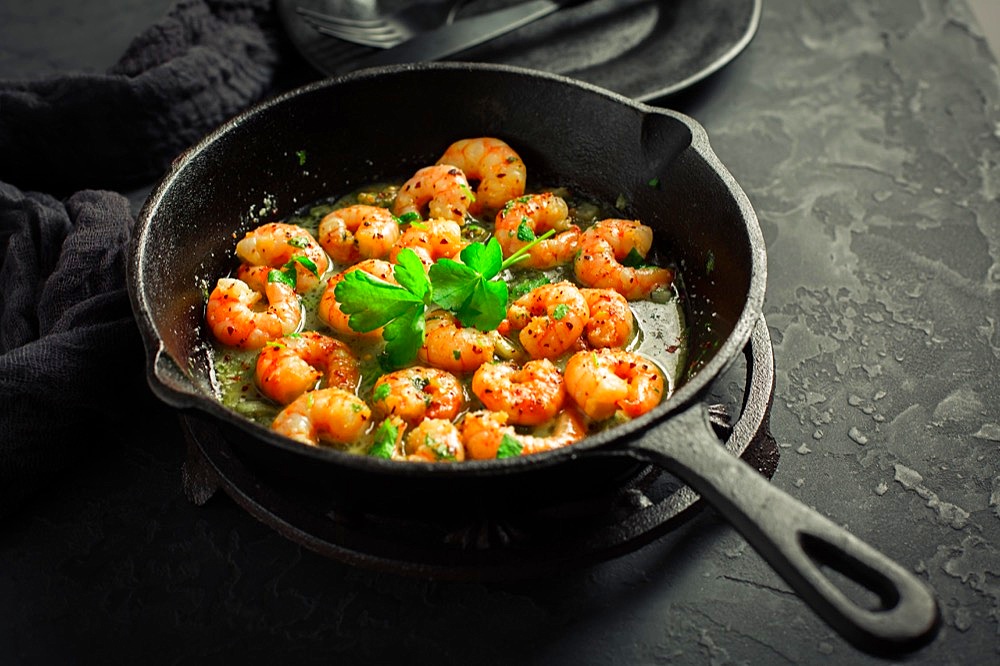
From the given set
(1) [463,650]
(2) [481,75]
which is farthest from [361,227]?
(1) [463,650]

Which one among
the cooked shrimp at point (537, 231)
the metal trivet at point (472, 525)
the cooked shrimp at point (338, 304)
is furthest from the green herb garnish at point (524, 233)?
the metal trivet at point (472, 525)

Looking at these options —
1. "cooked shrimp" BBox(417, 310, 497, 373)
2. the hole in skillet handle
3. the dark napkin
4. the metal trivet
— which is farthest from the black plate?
the hole in skillet handle

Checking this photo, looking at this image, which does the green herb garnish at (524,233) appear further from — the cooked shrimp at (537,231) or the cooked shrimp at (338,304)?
the cooked shrimp at (338,304)

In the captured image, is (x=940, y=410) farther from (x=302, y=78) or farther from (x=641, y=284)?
(x=302, y=78)

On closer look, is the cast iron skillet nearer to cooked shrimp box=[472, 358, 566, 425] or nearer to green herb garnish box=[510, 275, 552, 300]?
cooked shrimp box=[472, 358, 566, 425]

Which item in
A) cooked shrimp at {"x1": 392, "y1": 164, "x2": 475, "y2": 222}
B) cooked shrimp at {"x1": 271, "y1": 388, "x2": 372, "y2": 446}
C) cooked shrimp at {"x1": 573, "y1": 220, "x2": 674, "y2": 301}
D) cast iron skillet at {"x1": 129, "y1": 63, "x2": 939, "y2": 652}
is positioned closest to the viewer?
cast iron skillet at {"x1": 129, "y1": 63, "x2": 939, "y2": 652}
